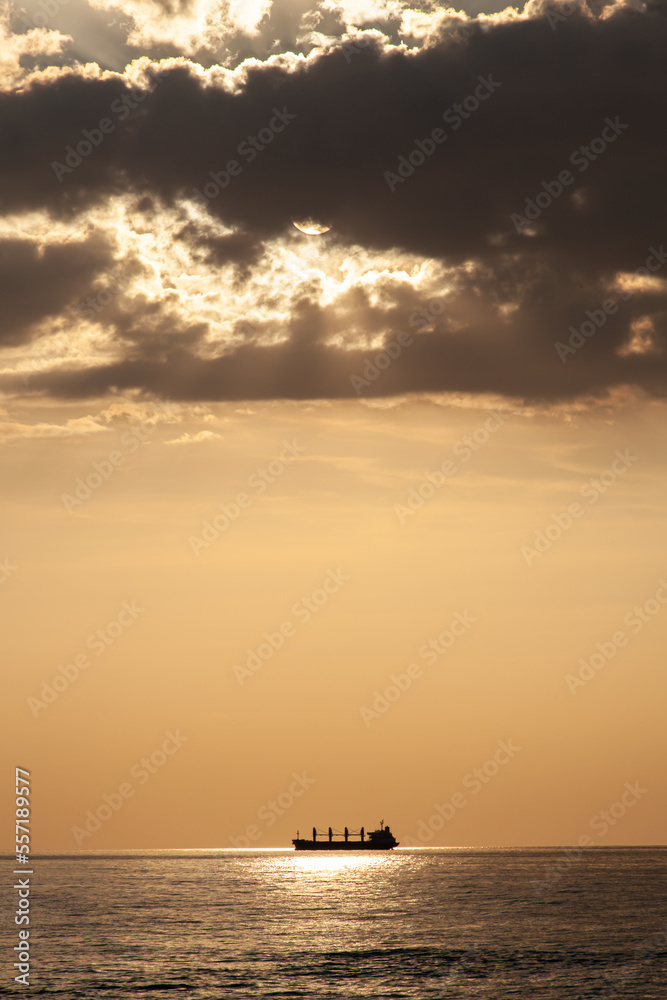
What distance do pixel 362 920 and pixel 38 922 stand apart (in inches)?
1069

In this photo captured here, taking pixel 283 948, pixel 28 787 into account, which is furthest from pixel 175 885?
pixel 28 787

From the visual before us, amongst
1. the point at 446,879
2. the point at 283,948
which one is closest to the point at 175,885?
the point at 446,879

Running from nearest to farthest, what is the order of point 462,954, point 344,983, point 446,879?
point 344,983
point 462,954
point 446,879

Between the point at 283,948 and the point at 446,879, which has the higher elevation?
the point at 446,879

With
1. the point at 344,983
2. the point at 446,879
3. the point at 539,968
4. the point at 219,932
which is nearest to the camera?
the point at 344,983

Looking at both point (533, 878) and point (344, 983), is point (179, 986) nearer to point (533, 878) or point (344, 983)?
point (344, 983)

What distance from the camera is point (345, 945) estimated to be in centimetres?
6994

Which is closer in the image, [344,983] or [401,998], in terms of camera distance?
[401,998]

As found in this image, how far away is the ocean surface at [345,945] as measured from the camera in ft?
175

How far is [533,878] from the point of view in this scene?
172 m

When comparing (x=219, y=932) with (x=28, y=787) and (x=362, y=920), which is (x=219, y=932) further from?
(x=28, y=787)

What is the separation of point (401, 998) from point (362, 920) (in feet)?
129

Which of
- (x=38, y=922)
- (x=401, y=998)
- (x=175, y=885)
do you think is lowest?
(x=401, y=998)

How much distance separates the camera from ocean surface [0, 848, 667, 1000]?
53.3 metres
